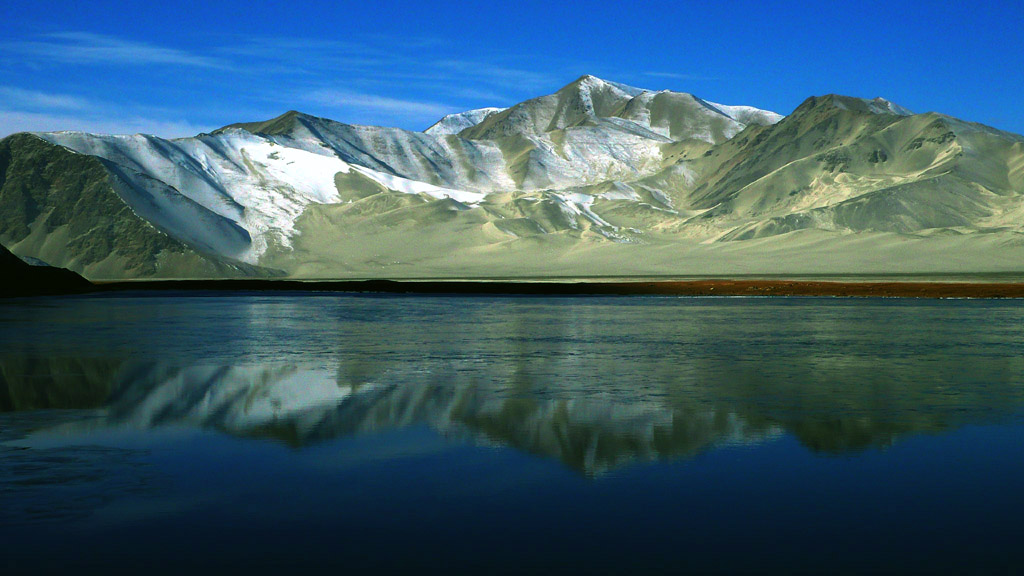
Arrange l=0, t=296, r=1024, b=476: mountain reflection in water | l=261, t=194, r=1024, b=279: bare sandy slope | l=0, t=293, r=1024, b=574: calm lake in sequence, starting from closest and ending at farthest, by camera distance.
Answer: l=0, t=293, r=1024, b=574: calm lake, l=0, t=296, r=1024, b=476: mountain reflection in water, l=261, t=194, r=1024, b=279: bare sandy slope

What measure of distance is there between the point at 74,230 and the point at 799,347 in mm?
137750

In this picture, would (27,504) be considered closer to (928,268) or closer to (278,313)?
(278,313)

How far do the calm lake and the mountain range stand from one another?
109m

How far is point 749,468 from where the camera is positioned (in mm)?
11273

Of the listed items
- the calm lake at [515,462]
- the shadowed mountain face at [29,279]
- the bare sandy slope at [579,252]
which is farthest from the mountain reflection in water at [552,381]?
the bare sandy slope at [579,252]

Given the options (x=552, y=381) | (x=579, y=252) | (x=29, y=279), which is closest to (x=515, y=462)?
(x=552, y=381)

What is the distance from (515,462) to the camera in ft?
38.2

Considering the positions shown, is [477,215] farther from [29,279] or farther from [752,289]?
[29,279]

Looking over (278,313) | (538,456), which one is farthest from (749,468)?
(278,313)

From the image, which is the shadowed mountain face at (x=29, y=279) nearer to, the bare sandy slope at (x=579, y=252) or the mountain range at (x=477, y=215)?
the mountain range at (x=477, y=215)

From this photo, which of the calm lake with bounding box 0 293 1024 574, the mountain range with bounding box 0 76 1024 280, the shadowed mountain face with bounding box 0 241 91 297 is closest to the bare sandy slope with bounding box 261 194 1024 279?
the mountain range with bounding box 0 76 1024 280

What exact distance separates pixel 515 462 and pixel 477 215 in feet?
544

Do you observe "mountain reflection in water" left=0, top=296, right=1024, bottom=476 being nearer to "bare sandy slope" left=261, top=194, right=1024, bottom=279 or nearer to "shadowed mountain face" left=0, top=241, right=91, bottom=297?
"shadowed mountain face" left=0, top=241, right=91, bottom=297

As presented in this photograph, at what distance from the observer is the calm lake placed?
8312 mm
